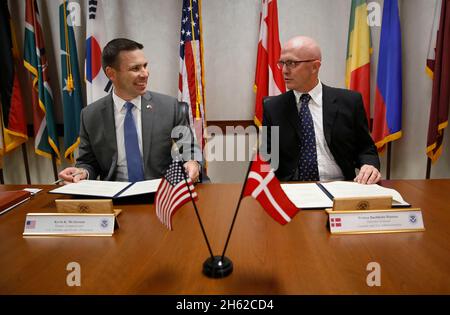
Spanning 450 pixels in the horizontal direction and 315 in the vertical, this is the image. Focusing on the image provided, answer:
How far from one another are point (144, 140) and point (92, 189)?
2.04 ft

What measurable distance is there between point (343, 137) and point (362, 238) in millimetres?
1079

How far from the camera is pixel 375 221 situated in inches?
42.8

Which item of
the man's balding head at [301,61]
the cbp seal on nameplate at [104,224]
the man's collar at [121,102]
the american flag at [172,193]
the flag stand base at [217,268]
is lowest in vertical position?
the flag stand base at [217,268]

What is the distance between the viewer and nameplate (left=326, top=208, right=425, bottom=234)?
3.55 feet

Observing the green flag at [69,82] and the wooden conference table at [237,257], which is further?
the green flag at [69,82]

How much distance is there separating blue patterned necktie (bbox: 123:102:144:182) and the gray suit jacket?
0.05m

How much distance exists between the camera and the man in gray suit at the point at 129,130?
2.01 metres

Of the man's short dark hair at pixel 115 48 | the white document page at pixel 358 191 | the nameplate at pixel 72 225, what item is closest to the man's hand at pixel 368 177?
the white document page at pixel 358 191

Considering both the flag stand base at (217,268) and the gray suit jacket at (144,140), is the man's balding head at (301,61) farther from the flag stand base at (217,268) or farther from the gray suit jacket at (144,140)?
the flag stand base at (217,268)

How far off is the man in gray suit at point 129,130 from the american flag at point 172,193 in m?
0.96

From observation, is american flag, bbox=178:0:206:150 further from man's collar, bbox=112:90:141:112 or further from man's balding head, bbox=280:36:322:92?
man's balding head, bbox=280:36:322:92

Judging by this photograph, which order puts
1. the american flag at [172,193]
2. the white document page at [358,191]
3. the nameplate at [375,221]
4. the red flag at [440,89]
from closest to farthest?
the american flag at [172,193] → the nameplate at [375,221] → the white document page at [358,191] → the red flag at [440,89]

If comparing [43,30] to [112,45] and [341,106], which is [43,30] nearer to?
[112,45]

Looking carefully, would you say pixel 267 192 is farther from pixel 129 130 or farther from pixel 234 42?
pixel 234 42
